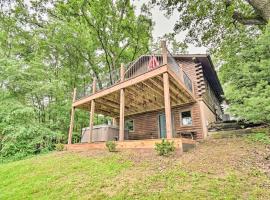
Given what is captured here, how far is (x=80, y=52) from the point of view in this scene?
65.9ft

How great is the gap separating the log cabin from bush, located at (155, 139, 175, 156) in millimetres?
2414

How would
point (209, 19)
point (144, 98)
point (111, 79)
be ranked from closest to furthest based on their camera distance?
point (144, 98), point (111, 79), point (209, 19)

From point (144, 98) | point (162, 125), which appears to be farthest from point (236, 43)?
point (162, 125)

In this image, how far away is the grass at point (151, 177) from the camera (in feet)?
13.4

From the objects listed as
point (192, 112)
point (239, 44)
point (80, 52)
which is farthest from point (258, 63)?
point (80, 52)

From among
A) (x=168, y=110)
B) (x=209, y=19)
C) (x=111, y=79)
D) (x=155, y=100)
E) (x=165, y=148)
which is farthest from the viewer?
(x=209, y=19)

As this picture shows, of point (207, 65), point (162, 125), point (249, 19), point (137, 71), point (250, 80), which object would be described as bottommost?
point (162, 125)

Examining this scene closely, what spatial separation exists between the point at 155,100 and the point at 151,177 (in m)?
7.73

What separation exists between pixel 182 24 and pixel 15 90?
42.1ft

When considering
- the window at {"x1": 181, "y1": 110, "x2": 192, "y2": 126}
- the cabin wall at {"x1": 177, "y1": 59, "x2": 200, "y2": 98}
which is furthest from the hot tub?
the cabin wall at {"x1": 177, "y1": 59, "x2": 200, "y2": 98}

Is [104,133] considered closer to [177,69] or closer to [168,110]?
[177,69]

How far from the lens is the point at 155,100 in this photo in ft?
40.9

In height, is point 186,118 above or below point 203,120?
above

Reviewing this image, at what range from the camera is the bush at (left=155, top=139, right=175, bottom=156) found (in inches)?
262
